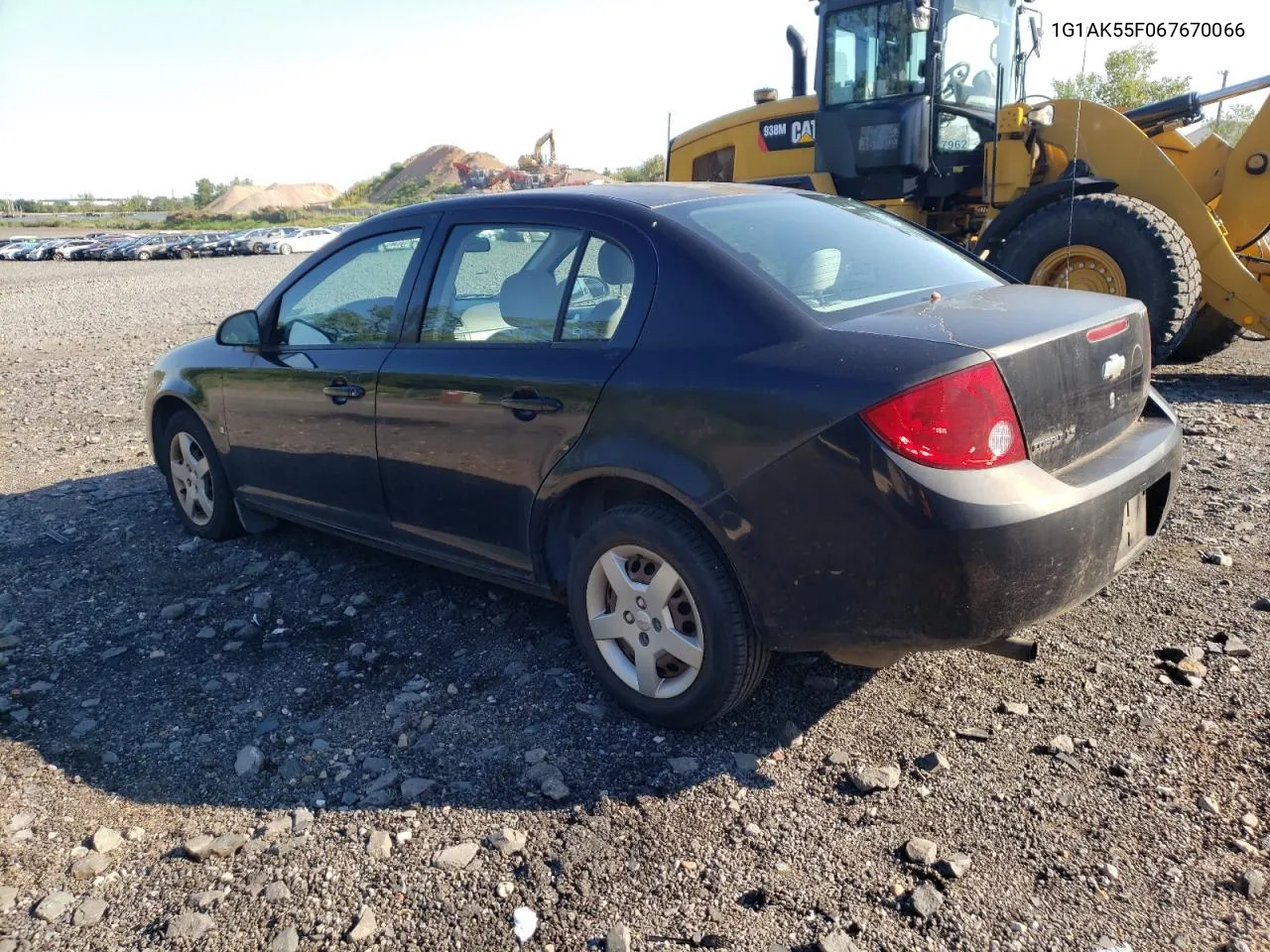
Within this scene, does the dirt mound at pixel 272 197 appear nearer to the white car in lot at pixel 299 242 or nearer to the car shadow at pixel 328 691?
the white car in lot at pixel 299 242

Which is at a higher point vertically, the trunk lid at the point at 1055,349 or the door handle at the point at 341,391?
the trunk lid at the point at 1055,349

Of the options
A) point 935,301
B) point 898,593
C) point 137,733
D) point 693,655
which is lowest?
point 137,733

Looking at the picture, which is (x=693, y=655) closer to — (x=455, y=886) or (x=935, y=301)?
(x=455, y=886)

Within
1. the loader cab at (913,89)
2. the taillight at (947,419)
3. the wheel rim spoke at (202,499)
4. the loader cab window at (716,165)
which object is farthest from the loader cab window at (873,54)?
the taillight at (947,419)

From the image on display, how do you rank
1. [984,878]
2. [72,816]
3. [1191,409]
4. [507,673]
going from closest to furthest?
[984,878], [72,816], [507,673], [1191,409]

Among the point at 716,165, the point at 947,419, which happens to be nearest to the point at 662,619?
the point at 947,419

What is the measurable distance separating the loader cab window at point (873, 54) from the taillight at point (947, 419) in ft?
24.8

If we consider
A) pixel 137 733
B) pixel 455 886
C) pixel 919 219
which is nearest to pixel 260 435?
pixel 137 733

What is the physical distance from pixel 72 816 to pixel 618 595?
69.9 inches

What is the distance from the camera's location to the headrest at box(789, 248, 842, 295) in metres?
3.20

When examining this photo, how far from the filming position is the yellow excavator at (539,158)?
121ft

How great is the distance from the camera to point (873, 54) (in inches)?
374

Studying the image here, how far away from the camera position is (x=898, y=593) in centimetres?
274

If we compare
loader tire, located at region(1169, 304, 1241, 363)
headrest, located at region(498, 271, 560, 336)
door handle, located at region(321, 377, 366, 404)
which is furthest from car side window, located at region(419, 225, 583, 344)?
loader tire, located at region(1169, 304, 1241, 363)
